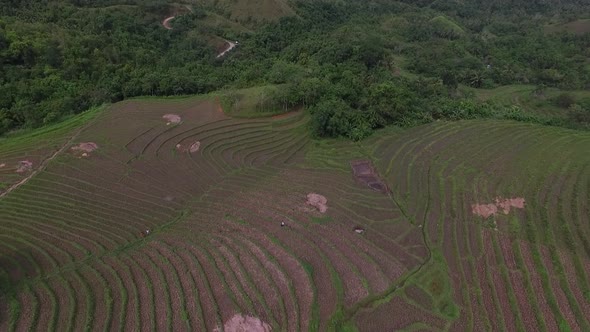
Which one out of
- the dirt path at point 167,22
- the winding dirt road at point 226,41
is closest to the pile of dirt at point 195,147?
the winding dirt road at point 226,41

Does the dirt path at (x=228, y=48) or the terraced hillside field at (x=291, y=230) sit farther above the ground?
the dirt path at (x=228, y=48)

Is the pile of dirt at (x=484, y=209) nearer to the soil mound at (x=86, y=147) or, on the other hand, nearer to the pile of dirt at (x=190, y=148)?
the pile of dirt at (x=190, y=148)

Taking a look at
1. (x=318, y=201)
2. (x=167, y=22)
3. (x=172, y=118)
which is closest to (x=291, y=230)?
(x=318, y=201)

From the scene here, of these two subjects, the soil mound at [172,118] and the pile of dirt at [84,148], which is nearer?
the pile of dirt at [84,148]

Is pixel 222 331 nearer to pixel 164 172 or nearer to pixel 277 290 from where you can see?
pixel 277 290

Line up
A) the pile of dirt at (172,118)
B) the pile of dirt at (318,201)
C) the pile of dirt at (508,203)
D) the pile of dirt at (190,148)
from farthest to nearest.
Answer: the pile of dirt at (172,118)
the pile of dirt at (190,148)
the pile of dirt at (318,201)
the pile of dirt at (508,203)

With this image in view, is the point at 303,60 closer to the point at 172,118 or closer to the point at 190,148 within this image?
the point at 172,118

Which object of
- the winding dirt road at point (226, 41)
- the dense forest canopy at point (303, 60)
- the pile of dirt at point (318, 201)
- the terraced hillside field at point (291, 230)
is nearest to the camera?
the terraced hillside field at point (291, 230)
